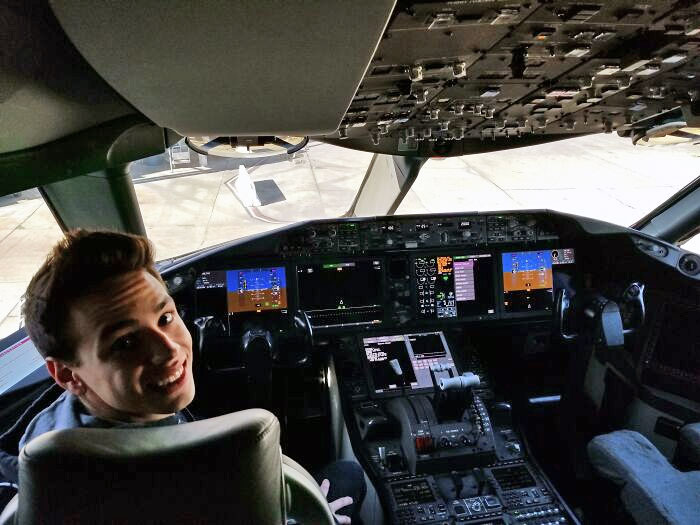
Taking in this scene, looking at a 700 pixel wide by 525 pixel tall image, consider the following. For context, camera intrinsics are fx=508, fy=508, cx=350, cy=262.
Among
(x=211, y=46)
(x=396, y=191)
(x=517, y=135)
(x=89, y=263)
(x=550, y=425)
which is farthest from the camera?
(x=396, y=191)

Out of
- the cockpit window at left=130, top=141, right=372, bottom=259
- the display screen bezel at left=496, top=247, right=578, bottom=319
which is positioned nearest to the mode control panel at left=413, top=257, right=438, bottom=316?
the display screen bezel at left=496, top=247, right=578, bottom=319

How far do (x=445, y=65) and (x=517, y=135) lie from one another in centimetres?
188

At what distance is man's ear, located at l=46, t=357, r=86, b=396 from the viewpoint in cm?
90

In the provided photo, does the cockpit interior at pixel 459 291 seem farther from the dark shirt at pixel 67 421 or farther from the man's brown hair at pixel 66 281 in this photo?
the dark shirt at pixel 67 421

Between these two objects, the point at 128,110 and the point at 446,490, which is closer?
the point at 128,110

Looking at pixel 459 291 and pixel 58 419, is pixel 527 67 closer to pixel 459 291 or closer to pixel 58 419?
pixel 459 291

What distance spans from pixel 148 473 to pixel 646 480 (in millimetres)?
1796

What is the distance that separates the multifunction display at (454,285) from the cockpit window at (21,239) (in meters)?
2.01

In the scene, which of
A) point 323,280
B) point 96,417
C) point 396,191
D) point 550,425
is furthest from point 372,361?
point 96,417

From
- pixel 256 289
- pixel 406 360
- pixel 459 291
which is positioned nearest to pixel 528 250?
pixel 459 291

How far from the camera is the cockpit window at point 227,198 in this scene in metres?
4.00

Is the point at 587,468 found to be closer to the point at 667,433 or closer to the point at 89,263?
the point at 667,433

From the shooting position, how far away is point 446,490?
2.34 metres

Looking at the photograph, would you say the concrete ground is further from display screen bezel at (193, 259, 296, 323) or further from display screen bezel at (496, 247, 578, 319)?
display screen bezel at (496, 247, 578, 319)
